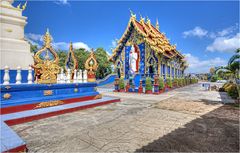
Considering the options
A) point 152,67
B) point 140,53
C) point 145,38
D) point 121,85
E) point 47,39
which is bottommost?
point 121,85

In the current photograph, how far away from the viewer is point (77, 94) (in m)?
7.64

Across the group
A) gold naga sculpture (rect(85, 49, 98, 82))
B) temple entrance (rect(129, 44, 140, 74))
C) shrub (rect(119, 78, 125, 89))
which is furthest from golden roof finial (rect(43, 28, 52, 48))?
temple entrance (rect(129, 44, 140, 74))

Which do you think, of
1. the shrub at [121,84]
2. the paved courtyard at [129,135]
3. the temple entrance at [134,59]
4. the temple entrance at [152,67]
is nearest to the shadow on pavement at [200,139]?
the paved courtyard at [129,135]

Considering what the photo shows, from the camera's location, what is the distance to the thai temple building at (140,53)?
1515 centimetres

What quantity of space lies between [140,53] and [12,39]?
11642mm

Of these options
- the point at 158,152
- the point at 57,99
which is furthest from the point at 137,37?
the point at 158,152

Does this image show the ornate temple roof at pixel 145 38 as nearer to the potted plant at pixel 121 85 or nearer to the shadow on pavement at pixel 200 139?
the potted plant at pixel 121 85

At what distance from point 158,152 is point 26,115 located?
4.47 metres

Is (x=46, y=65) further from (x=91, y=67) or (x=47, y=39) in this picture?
(x=91, y=67)

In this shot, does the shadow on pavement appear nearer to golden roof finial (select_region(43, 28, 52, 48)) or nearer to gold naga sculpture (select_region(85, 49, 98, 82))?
gold naga sculpture (select_region(85, 49, 98, 82))

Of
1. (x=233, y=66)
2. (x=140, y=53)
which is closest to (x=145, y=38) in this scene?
(x=140, y=53)

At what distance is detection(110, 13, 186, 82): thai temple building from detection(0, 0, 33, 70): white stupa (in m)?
10.3

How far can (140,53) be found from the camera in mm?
16234

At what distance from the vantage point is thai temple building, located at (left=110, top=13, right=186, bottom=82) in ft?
49.7
